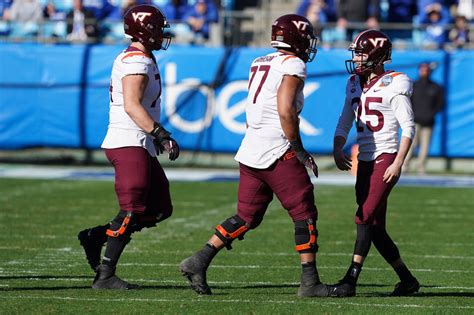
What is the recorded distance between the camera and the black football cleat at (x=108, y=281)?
271 inches

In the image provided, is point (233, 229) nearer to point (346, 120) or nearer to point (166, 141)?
point (166, 141)

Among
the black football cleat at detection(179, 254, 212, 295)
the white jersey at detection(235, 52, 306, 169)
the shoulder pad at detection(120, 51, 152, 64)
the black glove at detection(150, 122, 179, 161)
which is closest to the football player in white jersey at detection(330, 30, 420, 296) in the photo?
the white jersey at detection(235, 52, 306, 169)

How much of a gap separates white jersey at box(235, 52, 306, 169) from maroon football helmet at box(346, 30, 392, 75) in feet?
1.55

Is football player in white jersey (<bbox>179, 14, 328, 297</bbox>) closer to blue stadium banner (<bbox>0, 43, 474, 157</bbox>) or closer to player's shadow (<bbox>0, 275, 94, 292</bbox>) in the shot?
player's shadow (<bbox>0, 275, 94, 292</bbox>)

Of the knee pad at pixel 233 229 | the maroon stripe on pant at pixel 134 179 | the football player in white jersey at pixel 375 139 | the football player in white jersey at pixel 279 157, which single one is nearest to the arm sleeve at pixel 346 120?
the football player in white jersey at pixel 375 139

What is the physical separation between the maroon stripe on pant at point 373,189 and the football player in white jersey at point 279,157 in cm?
32

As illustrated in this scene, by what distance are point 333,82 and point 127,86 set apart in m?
11.4

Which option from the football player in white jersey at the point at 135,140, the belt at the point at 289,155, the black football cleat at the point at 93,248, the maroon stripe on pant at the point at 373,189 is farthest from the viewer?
the black football cleat at the point at 93,248

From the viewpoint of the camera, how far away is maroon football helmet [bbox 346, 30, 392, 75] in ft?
22.3

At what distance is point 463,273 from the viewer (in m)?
8.02

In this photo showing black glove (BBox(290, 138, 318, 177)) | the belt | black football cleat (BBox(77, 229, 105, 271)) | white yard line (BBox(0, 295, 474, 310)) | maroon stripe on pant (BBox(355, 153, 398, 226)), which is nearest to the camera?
white yard line (BBox(0, 295, 474, 310))

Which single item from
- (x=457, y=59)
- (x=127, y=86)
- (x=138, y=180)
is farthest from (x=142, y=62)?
(x=457, y=59)

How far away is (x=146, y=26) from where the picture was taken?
22.8ft

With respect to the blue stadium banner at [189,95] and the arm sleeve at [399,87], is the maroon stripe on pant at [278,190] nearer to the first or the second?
the arm sleeve at [399,87]
